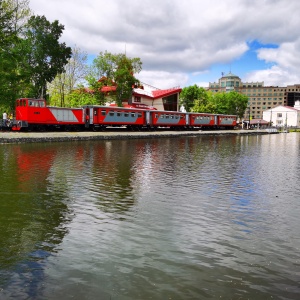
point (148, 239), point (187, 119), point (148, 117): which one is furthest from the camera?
point (187, 119)

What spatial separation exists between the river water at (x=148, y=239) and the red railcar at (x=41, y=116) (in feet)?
85.8

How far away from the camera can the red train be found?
3756 centimetres

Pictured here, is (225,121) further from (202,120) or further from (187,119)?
(187,119)

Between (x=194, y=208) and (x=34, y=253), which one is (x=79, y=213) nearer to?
(x=34, y=253)

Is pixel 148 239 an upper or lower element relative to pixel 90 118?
lower

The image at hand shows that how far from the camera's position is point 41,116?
38656mm

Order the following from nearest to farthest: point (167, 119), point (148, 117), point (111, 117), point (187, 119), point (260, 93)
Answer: point (111, 117), point (148, 117), point (167, 119), point (187, 119), point (260, 93)

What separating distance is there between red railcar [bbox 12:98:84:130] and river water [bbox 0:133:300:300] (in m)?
26.2

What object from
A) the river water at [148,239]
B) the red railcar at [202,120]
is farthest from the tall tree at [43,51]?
the river water at [148,239]

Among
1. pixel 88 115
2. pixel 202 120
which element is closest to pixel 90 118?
pixel 88 115

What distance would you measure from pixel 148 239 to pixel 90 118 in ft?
129

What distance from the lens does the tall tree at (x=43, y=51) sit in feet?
139

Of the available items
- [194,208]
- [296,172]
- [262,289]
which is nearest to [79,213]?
[194,208]

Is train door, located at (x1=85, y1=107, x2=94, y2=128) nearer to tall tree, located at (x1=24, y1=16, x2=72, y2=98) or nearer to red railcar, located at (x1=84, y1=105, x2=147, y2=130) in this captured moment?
red railcar, located at (x1=84, y1=105, x2=147, y2=130)
